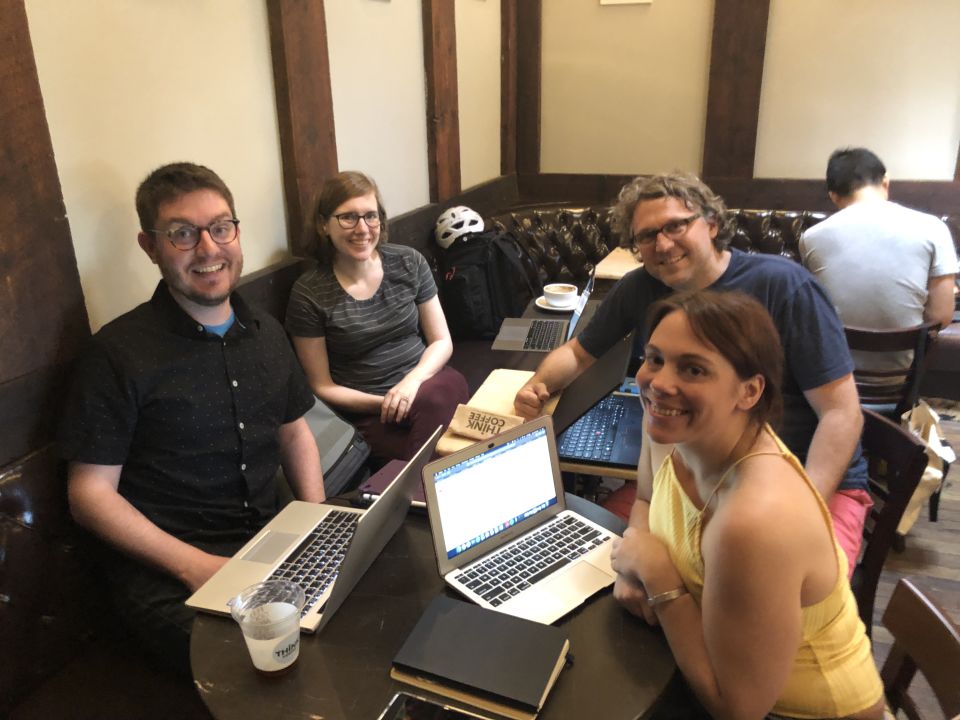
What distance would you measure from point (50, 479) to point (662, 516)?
128 cm

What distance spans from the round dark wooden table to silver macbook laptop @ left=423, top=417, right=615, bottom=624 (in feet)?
0.18

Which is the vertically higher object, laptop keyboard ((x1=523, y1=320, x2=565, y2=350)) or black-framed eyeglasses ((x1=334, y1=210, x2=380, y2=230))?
black-framed eyeglasses ((x1=334, y1=210, x2=380, y2=230))

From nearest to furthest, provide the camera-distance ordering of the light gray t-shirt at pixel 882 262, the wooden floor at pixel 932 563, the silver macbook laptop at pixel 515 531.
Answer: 1. the silver macbook laptop at pixel 515 531
2. the wooden floor at pixel 932 563
3. the light gray t-shirt at pixel 882 262

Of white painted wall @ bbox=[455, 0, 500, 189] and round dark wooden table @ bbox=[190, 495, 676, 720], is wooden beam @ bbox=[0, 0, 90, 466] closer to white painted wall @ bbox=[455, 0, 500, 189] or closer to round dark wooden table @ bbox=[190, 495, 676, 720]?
round dark wooden table @ bbox=[190, 495, 676, 720]

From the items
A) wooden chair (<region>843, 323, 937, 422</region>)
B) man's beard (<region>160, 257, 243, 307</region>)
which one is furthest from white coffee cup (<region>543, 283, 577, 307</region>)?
man's beard (<region>160, 257, 243, 307</region>)

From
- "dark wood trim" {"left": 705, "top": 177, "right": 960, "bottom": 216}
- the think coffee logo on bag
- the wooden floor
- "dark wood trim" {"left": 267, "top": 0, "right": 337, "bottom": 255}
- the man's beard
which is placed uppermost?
"dark wood trim" {"left": 267, "top": 0, "right": 337, "bottom": 255}

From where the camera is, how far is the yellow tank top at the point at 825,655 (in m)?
1.10

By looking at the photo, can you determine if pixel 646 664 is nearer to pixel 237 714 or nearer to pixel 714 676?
pixel 714 676

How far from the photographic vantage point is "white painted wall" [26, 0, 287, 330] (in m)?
1.61

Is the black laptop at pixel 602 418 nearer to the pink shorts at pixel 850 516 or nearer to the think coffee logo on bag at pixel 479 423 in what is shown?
the think coffee logo on bag at pixel 479 423

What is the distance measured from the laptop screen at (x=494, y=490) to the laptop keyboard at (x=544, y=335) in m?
1.59

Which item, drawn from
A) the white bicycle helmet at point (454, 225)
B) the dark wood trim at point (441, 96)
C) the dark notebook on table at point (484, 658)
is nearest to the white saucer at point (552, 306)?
the white bicycle helmet at point (454, 225)

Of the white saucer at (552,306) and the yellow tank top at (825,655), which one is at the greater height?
the yellow tank top at (825,655)

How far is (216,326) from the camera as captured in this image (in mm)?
1684
